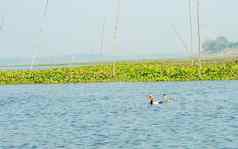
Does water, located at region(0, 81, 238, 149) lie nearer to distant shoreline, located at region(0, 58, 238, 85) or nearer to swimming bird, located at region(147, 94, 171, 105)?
swimming bird, located at region(147, 94, 171, 105)

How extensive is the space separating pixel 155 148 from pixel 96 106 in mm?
18804

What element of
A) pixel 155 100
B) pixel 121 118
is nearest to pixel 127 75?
pixel 155 100

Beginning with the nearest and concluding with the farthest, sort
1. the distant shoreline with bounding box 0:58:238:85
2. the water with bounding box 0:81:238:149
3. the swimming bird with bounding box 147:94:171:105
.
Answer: the water with bounding box 0:81:238:149 → the swimming bird with bounding box 147:94:171:105 → the distant shoreline with bounding box 0:58:238:85

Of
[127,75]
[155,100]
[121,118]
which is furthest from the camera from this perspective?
[127,75]

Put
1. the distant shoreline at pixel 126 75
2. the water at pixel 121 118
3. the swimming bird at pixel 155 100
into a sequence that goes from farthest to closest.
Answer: the distant shoreline at pixel 126 75, the swimming bird at pixel 155 100, the water at pixel 121 118

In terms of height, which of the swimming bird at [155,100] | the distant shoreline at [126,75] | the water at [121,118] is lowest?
the water at [121,118]

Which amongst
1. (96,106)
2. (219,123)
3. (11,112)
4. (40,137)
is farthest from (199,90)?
(40,137)

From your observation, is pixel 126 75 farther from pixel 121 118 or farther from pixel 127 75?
pixel 121 118

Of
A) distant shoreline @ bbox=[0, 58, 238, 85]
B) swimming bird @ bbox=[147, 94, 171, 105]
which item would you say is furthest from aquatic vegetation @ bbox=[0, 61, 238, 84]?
swimming bird @ bbox=[147, 94, 171, 105]

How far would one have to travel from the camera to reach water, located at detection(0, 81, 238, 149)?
27484 mm

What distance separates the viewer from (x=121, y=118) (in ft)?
119

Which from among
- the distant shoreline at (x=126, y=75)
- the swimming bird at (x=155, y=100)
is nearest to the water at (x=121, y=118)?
the swimming bird at (x=155, y=100)

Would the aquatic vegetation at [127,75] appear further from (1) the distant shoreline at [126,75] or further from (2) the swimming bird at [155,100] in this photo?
(2) the swimming bird at [155,100]

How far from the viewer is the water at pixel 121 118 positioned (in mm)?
27484
